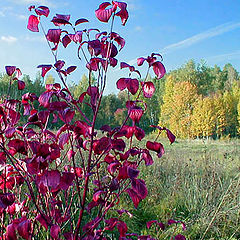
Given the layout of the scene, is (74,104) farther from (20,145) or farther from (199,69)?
(199,69)

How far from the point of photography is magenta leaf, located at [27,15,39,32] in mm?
1166

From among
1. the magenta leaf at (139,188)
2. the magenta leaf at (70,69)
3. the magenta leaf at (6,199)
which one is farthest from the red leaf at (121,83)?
the magenta leaf at (6,199)

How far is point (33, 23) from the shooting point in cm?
117

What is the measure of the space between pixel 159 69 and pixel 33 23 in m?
0.58

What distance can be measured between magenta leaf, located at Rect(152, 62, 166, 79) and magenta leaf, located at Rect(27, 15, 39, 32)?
53 centimetres

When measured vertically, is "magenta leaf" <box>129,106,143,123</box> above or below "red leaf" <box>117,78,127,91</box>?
below

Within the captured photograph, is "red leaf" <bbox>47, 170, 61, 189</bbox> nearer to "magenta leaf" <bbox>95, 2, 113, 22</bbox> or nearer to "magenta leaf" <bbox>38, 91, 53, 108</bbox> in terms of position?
"magenta leaf" <bbox>38, 91, 53, 108</bbox>

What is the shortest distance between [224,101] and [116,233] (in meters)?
27.3

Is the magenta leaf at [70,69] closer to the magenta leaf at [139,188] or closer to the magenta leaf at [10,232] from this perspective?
the magenta leaf at [139,188]

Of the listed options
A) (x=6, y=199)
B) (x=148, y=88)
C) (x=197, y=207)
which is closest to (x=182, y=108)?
(x=197, y=207)

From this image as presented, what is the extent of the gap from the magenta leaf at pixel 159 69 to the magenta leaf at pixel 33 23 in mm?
530

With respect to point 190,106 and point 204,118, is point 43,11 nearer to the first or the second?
point 204,118

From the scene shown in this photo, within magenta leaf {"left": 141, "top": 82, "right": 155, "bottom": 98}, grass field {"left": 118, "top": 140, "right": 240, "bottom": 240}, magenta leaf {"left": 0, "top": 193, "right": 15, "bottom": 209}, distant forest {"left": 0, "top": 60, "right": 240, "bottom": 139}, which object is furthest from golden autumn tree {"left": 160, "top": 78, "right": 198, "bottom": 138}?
magenta leaf {"left": 0, "top": 193, "right": 15, "bottom": 209}

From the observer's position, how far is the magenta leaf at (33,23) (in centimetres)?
117
